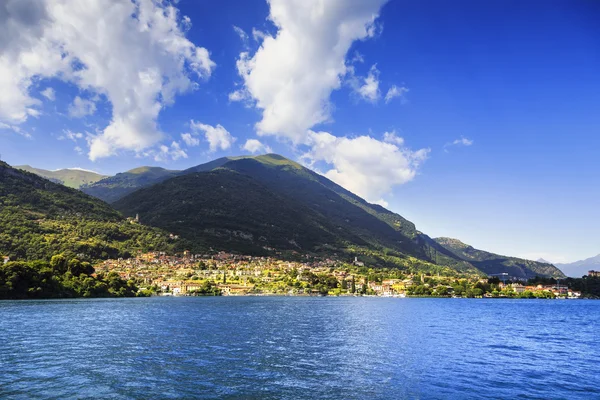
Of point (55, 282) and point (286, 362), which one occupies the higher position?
point (55, 282)

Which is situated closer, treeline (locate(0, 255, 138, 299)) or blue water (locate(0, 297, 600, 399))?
blue water (locate(0, 297, 600, 399))

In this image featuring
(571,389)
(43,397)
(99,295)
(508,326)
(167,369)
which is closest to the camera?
(43,397)

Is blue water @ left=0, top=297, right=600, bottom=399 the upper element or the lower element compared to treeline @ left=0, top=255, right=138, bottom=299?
lower

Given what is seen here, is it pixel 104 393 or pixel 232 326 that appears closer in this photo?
pixel 104 393

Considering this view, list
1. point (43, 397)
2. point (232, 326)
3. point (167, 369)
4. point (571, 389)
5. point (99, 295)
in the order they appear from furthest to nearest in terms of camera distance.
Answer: point (99, 295), point (232, 326), point (167, 369), point (571, 389), point (43, 397)

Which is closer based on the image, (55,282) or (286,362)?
(286,362)

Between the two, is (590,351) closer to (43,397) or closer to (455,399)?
(455,399)

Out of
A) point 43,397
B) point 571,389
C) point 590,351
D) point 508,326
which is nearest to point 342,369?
point 571,389

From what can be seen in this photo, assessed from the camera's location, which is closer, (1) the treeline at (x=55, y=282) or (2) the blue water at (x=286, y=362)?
(2) the blue water at (x=286, y=362)
